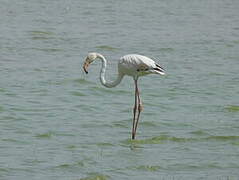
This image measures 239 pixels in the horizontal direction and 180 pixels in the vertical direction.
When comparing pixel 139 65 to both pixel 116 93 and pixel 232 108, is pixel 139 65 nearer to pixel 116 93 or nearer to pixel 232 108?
pixel 232 108

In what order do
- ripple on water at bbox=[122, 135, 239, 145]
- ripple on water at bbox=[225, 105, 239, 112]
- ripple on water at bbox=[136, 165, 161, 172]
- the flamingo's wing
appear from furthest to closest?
ripple on water at bbox=[225, 105, 239, 112] < the flamingo's wing < ripple on water at bbox=[122, 135, 239, 145] < ripple on water at bbox=[136, 165, 161, 172]

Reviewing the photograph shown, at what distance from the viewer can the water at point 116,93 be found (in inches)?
381

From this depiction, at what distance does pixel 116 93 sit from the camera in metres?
14.1

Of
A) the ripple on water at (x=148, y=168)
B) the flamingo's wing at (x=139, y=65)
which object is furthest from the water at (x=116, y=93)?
the flamingo's wing at (x=139, y=65)

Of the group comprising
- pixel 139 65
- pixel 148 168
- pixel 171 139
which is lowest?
pixel 148 168

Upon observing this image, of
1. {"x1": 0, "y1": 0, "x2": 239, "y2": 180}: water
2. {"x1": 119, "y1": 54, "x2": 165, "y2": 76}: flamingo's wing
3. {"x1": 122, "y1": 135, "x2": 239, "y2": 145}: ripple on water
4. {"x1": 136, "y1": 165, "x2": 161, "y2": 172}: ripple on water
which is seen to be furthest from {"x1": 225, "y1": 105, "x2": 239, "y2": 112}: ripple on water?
{"x1": 136, "y1": 165, "x2": 161, "y2": 172}: ripple on water

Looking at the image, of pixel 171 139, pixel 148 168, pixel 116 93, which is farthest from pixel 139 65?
pixel 116 93

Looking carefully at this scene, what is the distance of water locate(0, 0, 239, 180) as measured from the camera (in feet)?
31.8

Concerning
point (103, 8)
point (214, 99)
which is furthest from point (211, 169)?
point (103, 8)

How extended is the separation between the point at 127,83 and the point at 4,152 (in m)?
5.44

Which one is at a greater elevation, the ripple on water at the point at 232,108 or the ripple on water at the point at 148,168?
the ripple on water at the point at 232,108

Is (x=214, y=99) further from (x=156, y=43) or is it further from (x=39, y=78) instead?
(x=156, y=43)

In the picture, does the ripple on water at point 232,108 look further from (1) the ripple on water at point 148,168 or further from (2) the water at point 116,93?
(1) the ripple on water at point 148,168

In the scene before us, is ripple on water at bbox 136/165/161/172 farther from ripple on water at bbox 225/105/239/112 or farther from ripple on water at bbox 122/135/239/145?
ripple on water at bbox 225/105/239/112
